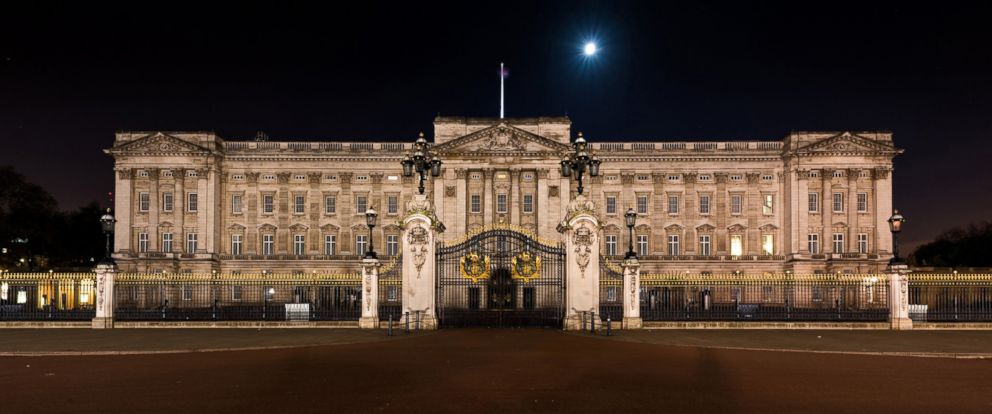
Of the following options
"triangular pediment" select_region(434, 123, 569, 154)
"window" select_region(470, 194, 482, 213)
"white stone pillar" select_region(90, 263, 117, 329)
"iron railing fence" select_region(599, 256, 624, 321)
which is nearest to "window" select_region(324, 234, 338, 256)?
Answer: "window" select_region(470, 194, 482, 213)

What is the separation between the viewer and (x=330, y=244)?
69.9m

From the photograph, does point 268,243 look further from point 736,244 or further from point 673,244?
point 736,244

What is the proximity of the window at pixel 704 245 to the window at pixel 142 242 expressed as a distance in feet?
164

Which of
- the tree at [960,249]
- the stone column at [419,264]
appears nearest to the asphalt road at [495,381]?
the stone column at [419,264]

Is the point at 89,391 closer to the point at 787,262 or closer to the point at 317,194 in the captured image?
the point at 317,194

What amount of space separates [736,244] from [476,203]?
2396cm

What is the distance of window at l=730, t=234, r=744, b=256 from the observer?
6919 cm

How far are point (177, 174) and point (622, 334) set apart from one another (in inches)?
2128

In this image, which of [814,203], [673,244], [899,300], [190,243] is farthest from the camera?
[673,244]

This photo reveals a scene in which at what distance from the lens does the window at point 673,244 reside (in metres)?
69.7

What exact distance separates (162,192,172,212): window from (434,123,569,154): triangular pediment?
2493 centimetres

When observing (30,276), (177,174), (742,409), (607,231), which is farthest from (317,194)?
(742,409)

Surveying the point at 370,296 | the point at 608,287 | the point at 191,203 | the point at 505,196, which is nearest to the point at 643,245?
the point at 505,196

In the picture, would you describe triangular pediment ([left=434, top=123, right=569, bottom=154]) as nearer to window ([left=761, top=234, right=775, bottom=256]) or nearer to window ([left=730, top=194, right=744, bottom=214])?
window ([left=730, top=194, right=744, bottom=214])
